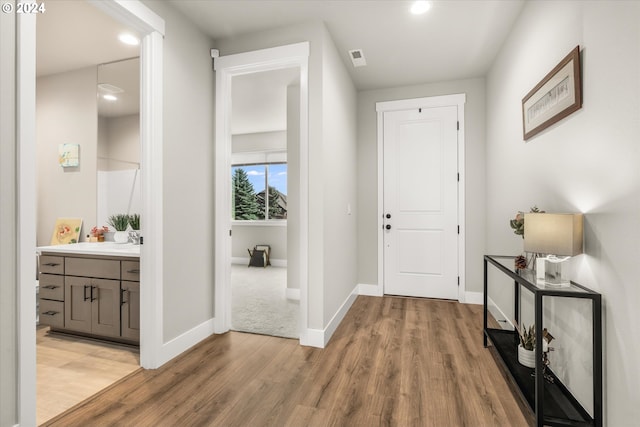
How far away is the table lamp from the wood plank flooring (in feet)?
2.52

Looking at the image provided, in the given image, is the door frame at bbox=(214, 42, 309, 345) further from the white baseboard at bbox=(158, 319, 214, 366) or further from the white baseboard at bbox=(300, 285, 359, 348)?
the white baseboard at bbox=(300, 285, 359, 348)

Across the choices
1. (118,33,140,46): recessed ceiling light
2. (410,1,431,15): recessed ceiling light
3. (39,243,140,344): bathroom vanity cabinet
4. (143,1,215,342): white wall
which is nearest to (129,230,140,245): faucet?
(39,243,140,344): bathroom vanity cabinet

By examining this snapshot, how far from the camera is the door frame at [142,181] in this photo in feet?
4.61

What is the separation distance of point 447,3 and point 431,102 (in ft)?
5.00

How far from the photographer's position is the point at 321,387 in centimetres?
193

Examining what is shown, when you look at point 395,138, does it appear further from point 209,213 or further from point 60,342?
point 60,342

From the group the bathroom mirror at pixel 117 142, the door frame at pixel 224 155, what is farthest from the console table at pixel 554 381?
the bathroom mirror at pixel 117 142

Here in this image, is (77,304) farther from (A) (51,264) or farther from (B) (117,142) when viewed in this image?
(B) (117,142)

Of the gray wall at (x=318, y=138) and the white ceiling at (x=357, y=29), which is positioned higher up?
the white ceiling at (x=357, y=29)

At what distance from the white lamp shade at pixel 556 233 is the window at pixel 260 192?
5.24 meters

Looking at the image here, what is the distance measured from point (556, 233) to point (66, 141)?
433cm

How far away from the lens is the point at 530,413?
1666mm

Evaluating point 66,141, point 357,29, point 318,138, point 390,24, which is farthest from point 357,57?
point 66,141

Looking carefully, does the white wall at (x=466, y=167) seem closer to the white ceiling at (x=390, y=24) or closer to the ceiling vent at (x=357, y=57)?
the white ceiling at (x=390, y=24)
